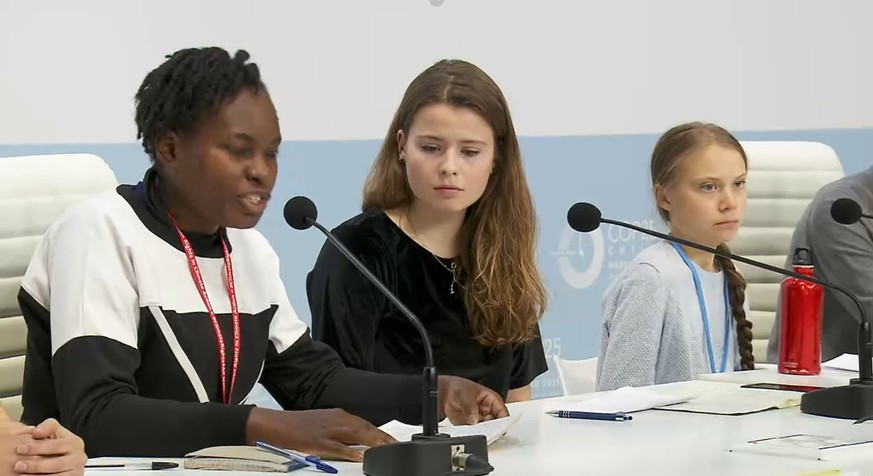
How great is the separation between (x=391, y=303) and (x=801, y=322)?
2.61 ft

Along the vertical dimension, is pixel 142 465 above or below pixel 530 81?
below

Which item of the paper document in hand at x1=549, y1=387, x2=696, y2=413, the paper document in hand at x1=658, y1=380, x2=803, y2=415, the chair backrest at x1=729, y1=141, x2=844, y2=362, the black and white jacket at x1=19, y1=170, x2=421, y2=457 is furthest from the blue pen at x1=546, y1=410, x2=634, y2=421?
the chair backrest at x1=729, y1=141, x2=844, y2=362

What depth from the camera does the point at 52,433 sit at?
163cm

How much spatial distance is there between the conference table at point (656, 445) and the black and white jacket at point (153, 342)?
0.18 m

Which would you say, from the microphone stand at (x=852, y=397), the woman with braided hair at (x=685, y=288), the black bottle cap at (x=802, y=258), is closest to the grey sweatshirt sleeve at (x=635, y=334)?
the woman with braided hair at (x=685, y=288)

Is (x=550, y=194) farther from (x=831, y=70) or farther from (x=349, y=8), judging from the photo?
(x=831, y=70)

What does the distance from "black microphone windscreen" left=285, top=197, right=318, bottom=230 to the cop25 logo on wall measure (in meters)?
2.45

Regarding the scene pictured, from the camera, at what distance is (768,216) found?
13.0 feet

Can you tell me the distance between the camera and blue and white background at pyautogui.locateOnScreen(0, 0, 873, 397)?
3221mm

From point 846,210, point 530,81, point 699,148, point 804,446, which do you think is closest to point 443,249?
point 699,148

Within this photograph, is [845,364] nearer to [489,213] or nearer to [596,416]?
[489,213]

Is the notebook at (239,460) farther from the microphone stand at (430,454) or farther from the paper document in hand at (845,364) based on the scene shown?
the paper document in hand at (845,364)

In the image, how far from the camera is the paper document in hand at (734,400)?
231 cm

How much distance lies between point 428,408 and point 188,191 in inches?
24.1
